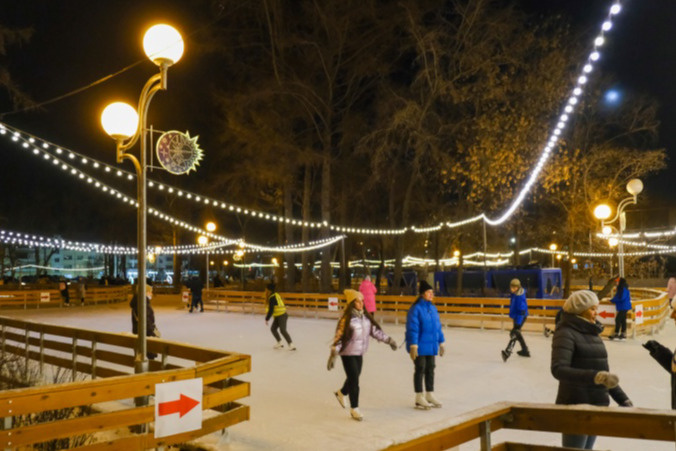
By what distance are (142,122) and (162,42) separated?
0.92m

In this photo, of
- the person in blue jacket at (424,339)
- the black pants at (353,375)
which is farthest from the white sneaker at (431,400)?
the black pants at (353,375)

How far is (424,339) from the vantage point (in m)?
6.96

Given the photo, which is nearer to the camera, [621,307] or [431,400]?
[431,400]

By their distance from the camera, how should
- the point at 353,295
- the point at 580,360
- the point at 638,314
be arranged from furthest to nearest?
1. the point at 638,314
2. the point at 353,295
3. the point at 580,360

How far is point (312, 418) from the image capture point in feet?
21.8

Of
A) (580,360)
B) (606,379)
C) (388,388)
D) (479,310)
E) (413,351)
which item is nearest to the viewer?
(606,379)

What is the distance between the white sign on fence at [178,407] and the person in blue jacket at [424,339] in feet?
9.40

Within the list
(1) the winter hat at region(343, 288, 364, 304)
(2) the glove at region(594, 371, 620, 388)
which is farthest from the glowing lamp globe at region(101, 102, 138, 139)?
(2) the glove at region(594, 371, 620, 388)

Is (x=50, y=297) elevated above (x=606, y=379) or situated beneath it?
situated beneath

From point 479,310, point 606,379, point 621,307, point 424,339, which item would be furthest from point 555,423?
point 479,310

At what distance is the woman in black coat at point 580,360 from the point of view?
3.84 metres

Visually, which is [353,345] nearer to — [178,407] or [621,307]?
[178,407]

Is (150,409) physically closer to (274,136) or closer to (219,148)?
(274,136)

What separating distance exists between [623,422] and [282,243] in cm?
3032
